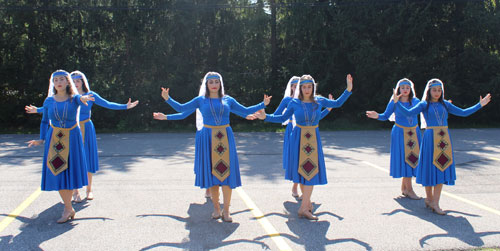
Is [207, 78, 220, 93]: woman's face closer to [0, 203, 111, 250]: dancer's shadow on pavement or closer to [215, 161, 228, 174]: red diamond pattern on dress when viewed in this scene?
[215, 161, 228, 174]: red diamond pattern on dress

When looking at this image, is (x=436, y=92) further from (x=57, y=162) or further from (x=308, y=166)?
(x=57, y=162)

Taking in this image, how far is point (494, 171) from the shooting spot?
825 cm

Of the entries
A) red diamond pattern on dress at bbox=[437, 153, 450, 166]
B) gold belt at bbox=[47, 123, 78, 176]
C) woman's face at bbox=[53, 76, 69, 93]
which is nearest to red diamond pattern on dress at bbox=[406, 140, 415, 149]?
red diamond pattern on dress at bbox=[437, 153, 450, 166]

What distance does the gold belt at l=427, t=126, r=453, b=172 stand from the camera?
562cm

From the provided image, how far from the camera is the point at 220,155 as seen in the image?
529 cm

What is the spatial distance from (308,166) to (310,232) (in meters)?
0.94

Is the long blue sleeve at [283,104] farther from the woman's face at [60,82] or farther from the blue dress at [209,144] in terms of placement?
the woman's face at [60,82]

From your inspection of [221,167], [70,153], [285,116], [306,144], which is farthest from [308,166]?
[70,153]

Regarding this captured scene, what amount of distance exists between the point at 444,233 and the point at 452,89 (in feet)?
48.3

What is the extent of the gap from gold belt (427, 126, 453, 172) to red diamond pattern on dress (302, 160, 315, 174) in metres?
1.82

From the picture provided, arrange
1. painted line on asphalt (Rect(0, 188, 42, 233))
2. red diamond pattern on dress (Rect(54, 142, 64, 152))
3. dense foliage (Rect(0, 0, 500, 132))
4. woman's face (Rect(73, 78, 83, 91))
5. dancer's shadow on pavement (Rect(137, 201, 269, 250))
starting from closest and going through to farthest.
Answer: dancer's shadow on pavement (Rect(137, 201, 269, 250))
painted line on asphalt (Rect(0, 188, 42, 233))
red diamond pattern on dress (Rect(54, 142, 64, 152))
woman's face (Rect(73, 78, 83, 91))
dense foliage (Rect(0, 0, 500, 132))

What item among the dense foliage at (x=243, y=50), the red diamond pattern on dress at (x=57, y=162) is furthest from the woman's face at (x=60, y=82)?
the dense foliage at (x=243, y=50)

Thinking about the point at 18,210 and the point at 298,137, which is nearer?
the point at 298,137

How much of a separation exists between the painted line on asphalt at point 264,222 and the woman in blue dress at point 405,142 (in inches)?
96.7
